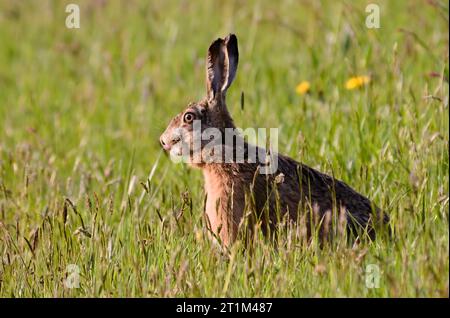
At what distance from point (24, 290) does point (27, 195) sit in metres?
1.55

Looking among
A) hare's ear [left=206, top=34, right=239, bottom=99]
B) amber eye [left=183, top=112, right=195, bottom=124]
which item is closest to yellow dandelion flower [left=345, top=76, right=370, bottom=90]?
hare's ear [left=206, top=34, right=239, bottom=99]

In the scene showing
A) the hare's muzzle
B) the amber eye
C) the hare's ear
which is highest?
the hare's ear

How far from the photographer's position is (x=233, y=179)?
5723 millimetres

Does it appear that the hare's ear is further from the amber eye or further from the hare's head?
the amber eye

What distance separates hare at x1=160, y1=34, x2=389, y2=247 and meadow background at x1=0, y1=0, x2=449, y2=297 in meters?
0.16

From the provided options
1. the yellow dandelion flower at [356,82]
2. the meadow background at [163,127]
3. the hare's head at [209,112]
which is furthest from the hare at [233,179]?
the yellow dandelion flower at [356,82]

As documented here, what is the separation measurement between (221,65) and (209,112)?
0.29m

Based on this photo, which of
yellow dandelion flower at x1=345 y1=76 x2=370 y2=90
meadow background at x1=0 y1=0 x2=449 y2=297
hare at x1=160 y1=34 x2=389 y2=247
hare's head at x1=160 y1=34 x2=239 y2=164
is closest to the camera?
meadow background at x1=0 y1=0 x2=449 y2=297

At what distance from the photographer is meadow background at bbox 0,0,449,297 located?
4707 millimetres

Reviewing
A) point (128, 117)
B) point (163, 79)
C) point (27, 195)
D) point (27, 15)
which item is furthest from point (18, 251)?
point (27, 15)

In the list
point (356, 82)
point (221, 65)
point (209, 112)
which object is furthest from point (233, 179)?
point (356, 82)

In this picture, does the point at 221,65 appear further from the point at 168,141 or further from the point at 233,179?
the point at 233,179

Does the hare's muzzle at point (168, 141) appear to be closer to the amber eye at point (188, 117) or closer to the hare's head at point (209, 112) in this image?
the hare's head at point (209, 112)
